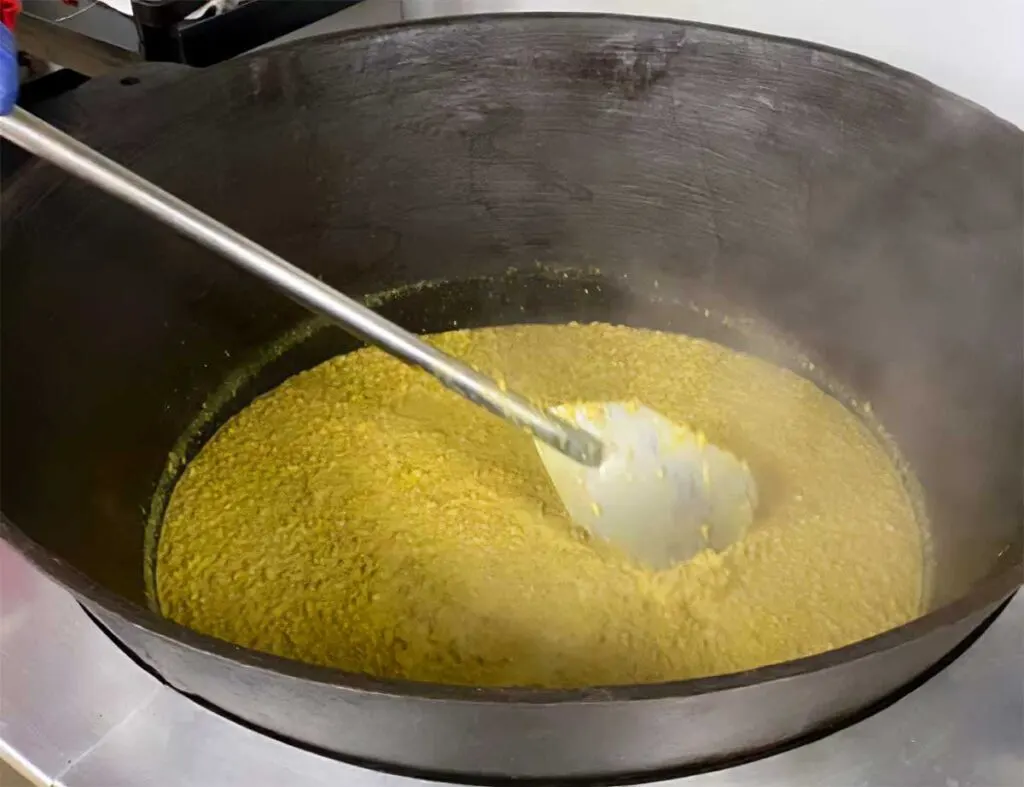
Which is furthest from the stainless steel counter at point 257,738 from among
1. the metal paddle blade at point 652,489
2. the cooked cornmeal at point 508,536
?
the metal paddle blade at point 652,489

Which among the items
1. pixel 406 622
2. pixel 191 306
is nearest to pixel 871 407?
pixel 406 622

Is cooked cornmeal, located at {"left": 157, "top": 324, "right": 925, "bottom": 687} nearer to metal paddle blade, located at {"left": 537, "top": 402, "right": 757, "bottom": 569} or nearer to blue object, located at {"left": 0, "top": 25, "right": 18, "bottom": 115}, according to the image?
metal paddle blade, located at {"left": 537, "top": 402, "right": 757, "bottom": 569}

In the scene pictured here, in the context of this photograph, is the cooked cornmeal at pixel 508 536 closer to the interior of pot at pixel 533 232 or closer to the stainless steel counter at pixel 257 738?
the interior of pot at pixel 533 232

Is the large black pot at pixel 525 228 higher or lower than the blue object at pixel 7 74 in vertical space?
lower

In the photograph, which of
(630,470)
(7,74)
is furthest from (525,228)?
(7,74)

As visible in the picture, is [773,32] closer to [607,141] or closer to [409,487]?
[607,141]
